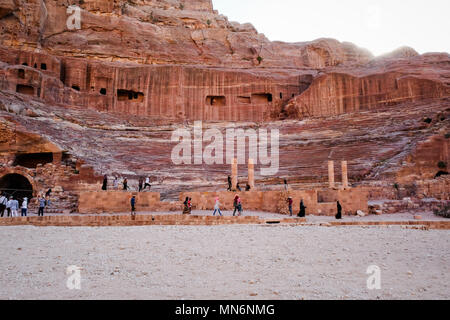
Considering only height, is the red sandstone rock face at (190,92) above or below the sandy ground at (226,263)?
above

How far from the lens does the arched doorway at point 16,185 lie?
18.9 meters

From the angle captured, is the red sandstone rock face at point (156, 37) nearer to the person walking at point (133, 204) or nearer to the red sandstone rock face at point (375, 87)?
the red sandstone rock face at point (375, 87)

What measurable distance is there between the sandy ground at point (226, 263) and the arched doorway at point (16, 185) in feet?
31.5

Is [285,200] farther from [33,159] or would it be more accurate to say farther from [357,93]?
[357,93]

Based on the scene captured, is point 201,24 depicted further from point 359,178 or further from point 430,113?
point 359,178

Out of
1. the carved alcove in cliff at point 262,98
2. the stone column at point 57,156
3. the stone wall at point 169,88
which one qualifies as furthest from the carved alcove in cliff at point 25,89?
the carved alcove in cliff at point 262,98

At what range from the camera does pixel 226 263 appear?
680cm

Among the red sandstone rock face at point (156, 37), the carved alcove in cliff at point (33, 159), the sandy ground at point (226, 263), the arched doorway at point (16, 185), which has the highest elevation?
the red sandstone rock face at point (156, 37)

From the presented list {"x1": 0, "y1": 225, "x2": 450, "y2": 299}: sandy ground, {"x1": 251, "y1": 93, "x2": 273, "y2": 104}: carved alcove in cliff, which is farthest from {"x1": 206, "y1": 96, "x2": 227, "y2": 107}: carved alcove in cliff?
{"x1": 0, "y1": 225, "x2": 450, "y2": 299}: sandy ground

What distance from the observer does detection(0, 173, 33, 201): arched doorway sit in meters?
18.9

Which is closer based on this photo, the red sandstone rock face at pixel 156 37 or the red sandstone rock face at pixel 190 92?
the red sandstone rock face at pixel 190 92

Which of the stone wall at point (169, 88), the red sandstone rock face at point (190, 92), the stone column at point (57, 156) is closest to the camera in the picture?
the stone column at point (57, 156)

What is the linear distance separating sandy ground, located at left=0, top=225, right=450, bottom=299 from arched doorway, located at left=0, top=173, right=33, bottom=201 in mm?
9601

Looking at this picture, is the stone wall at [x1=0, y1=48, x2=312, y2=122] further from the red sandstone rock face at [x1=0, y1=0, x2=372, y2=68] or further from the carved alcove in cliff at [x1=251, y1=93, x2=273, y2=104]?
the red sandstone rock face at [x1=0, y1=0, x2=372, y2=68]
